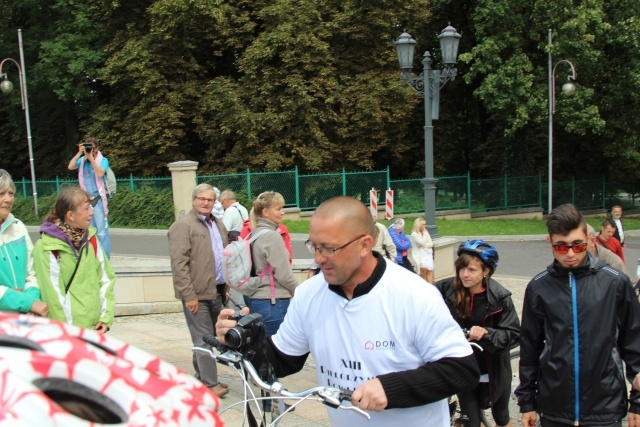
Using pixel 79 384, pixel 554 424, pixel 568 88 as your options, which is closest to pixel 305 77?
pixel 568 88

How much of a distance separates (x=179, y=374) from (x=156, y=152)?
1164 inches

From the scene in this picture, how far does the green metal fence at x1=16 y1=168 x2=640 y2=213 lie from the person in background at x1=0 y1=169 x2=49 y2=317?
20710 mm

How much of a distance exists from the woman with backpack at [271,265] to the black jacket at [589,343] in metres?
2.71

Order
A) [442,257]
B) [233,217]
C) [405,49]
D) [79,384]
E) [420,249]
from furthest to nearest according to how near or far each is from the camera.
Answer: [405,49]
[442,257]
[420,249]
[233,217]
[79,384]

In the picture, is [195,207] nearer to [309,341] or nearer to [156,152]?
[309,341]

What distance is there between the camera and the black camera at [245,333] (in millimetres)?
2717

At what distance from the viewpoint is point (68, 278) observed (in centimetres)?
486

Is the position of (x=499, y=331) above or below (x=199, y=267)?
below

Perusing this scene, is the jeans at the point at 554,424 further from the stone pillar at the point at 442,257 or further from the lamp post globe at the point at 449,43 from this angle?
the lamp post globe at the point at 449,43

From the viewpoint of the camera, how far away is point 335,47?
3025 cm

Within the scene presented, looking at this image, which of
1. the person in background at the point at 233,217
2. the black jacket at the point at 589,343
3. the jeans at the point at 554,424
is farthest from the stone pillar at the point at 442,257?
the black jacket at the point at 589,343

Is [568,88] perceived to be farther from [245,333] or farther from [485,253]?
[245,333]

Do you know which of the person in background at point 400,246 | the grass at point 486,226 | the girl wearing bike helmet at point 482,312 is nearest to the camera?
the girl wearing bike helmet at point 482,312

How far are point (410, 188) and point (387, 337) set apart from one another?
87.5ft
